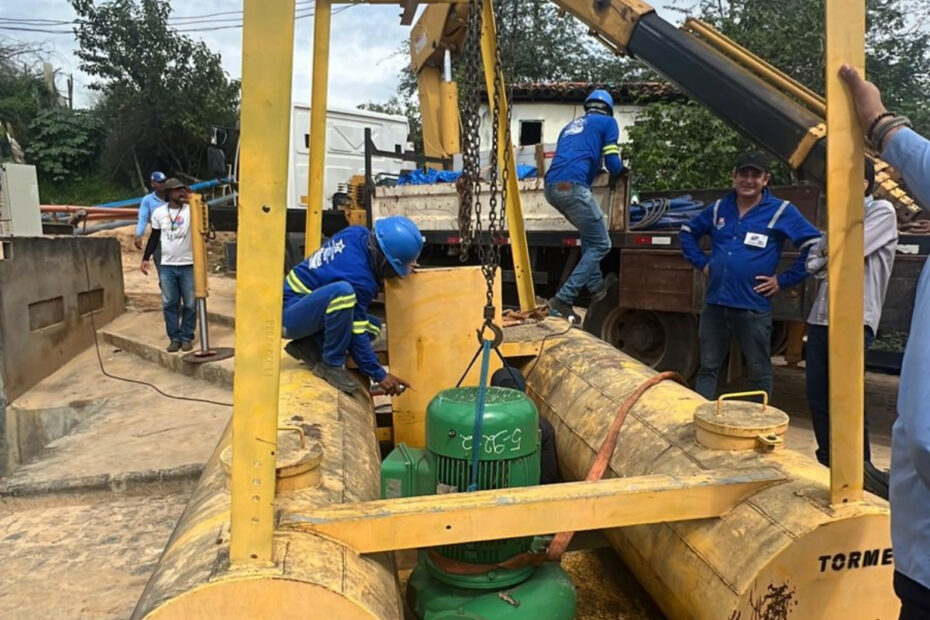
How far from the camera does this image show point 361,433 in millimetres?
2973

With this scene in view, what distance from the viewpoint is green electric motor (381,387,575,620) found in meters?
2.38

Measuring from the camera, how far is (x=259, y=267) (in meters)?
1.56

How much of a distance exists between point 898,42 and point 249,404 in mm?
16296

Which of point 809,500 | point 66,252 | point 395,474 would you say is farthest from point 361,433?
point 66,252

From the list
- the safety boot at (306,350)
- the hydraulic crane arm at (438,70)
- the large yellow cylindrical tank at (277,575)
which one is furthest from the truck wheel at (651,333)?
the large yellow cylindrical tank at (277,575)

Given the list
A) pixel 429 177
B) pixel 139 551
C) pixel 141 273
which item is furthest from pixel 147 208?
pixel 141 273

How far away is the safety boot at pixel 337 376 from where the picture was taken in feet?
11.2

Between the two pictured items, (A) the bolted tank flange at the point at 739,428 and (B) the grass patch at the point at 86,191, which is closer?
(A) the bolted tank flange at the point at 739,428

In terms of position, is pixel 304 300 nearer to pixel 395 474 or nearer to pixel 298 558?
pixel 395 474

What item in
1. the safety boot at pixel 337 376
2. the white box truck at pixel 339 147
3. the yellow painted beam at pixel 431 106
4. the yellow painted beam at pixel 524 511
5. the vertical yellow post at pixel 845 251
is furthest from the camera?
the white box truck at pixel 339 147

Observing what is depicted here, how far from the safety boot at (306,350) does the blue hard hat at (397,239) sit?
60 centimetres

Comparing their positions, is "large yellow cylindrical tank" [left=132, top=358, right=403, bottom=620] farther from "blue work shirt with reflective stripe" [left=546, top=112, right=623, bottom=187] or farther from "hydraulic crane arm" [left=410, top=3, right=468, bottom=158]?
"hydraulic crane arm" [left=410, top=3, right=468, bottom=158]

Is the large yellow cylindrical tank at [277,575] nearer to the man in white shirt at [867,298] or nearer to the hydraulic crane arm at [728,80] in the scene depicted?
the hydraulic crane arm at [728,80]

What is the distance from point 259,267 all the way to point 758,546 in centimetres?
155
